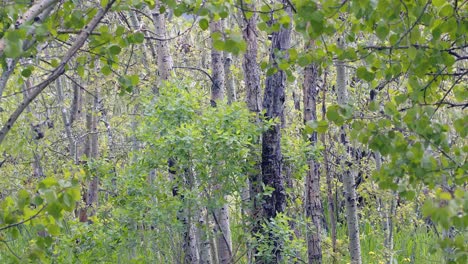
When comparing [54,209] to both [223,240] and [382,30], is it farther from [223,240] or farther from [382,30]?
[223,240]

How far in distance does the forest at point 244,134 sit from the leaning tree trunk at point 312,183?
0.02 metres

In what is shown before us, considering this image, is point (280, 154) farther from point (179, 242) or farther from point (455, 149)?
point (455, 149)

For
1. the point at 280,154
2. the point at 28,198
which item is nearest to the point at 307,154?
the point at 280,154

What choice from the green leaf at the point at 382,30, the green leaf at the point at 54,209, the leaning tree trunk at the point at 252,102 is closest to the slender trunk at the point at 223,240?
the leaning tree trunk at the point at 252,102

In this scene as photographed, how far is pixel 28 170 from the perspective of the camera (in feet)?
42.4

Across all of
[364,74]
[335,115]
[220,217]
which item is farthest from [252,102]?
[335,115]

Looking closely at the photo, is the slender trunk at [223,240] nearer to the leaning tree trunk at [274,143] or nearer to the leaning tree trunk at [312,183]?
the leaning tree trunk at [274,143]

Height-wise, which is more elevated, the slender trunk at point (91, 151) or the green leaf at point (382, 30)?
the green leaf at point (382, 30)

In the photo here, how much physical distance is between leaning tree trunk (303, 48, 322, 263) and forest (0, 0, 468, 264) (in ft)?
0.06

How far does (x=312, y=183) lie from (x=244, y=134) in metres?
2.21

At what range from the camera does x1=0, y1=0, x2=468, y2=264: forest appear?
2.99 meters

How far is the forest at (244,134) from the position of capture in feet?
9.81

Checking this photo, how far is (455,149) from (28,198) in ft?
6.37

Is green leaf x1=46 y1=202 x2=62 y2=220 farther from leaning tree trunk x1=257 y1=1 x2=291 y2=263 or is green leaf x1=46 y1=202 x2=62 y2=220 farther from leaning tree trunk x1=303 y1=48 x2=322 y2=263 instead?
leaning tree trunk x1=303 y1=48 x2=322 y2=263
